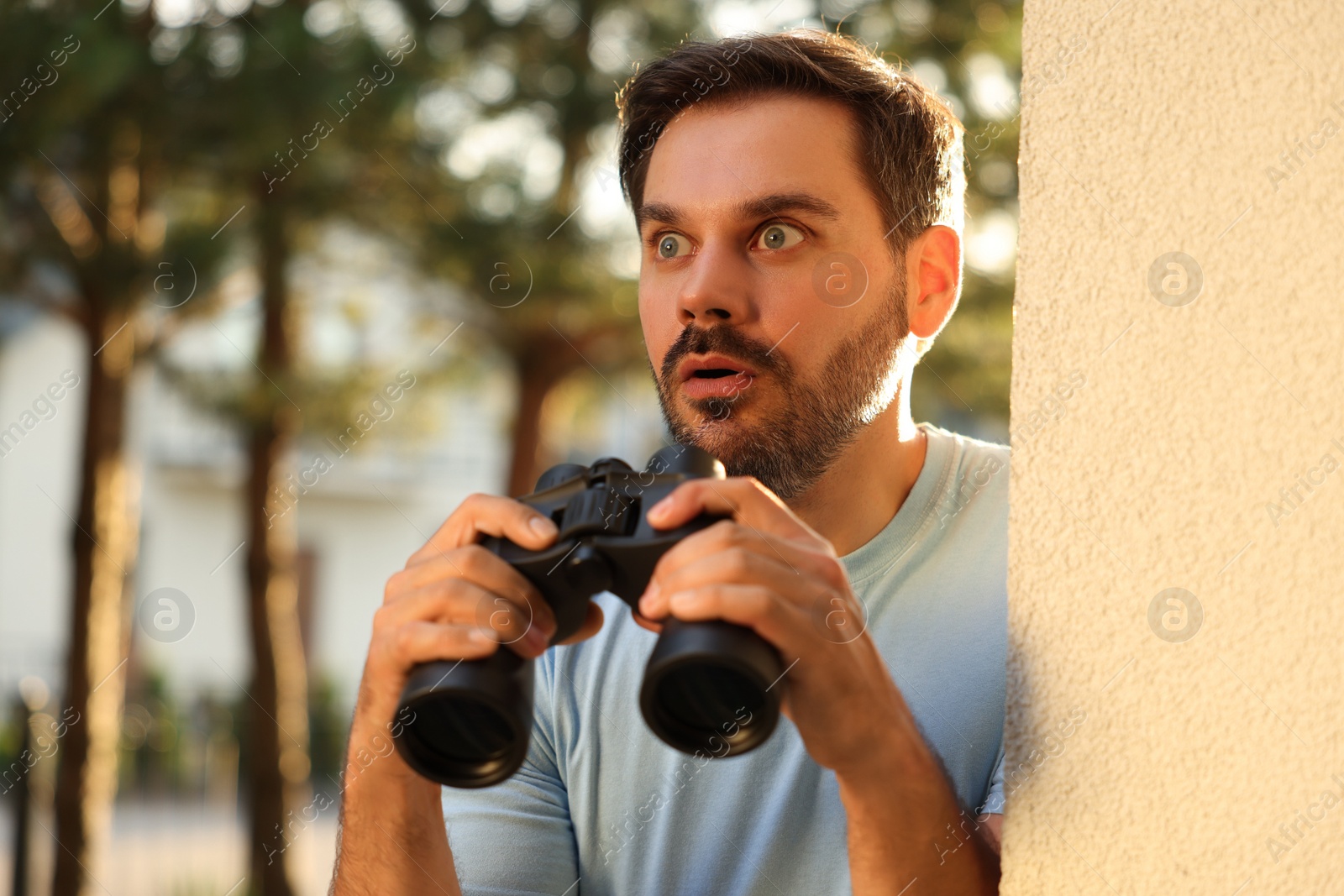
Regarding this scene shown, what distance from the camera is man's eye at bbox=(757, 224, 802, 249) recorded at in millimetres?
1765

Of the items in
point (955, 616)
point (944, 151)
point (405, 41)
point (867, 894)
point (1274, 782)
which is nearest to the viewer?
point (1274, 782)

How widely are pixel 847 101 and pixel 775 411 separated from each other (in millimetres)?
539

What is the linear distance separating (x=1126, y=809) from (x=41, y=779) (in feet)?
24.8

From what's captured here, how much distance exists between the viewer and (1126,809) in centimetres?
107

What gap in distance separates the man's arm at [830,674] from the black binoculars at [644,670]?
2cm

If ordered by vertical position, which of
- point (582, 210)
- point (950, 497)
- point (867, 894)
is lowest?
point (867, 894)

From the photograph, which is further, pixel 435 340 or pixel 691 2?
pixel 435 340

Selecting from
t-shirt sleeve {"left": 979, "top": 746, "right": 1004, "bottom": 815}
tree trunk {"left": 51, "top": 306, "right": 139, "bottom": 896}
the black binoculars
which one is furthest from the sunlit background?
the black binoculars

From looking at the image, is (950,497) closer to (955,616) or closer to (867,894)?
(955,616)

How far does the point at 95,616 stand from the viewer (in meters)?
6.22

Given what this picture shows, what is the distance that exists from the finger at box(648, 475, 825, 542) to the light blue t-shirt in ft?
1.75

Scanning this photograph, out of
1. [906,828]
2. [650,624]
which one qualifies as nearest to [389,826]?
[650,624]

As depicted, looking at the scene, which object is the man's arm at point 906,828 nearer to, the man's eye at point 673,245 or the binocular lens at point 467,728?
the binocular lens at point 467,728

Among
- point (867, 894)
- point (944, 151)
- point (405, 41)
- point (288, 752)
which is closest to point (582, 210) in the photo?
point (405, 41)
